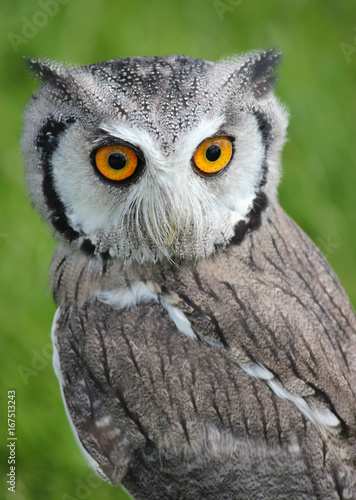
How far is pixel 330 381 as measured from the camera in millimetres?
1871

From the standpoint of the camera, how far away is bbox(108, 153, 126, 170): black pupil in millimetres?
1688

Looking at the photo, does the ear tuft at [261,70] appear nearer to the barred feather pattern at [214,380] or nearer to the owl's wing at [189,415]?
the barred feather pattern at [214,380]

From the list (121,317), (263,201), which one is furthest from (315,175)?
(121,317)

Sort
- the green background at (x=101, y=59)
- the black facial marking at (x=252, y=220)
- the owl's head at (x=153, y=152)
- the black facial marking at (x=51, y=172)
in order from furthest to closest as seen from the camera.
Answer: the green background at (x=101, y=59)
the black facial marking at (x=252, y=220)
the black facial marking at (x=51, y=172)
the owl's head at (x=153, y=152)

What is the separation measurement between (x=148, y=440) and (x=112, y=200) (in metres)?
0.71

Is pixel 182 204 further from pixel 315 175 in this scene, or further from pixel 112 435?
pixel 315 175

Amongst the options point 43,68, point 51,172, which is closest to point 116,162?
point 51,172

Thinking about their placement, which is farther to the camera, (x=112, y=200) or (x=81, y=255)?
(x=81, y=255)

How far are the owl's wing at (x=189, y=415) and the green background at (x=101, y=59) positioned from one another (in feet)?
3.75

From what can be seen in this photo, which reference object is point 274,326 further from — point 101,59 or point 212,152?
point 101,59

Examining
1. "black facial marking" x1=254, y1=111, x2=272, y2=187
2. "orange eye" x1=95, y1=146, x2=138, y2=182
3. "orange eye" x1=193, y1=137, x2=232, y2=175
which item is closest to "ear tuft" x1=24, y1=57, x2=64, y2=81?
"orange eye" x1=95, y1=146, x2=138, y2=182

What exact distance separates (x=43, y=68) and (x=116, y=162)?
1.33 ft

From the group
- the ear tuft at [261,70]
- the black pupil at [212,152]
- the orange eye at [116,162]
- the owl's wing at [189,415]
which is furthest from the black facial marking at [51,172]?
the ear tuft at [261,70]

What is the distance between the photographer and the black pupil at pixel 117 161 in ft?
5.54
